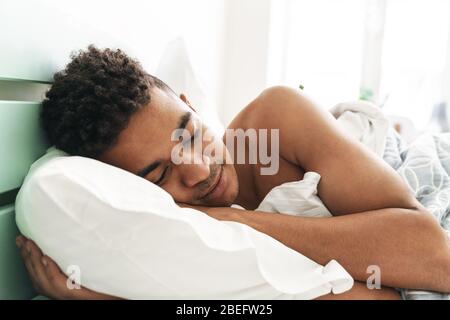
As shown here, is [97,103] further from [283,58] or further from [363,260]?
[283,58]

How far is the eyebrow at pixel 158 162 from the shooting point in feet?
2.66

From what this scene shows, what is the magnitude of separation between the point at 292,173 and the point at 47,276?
2.04 feet

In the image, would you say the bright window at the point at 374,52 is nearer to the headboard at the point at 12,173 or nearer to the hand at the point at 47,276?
the headboard at the point at 12,173

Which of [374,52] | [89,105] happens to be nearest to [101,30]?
[89,105]

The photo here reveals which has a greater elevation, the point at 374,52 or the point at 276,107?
the point at 374,52

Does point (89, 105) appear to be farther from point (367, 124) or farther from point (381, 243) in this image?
point (367, 124)

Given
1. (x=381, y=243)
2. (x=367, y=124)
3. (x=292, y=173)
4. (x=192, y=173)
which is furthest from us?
(x=367, y=124)

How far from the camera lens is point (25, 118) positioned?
750 mm

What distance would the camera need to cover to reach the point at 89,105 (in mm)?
791

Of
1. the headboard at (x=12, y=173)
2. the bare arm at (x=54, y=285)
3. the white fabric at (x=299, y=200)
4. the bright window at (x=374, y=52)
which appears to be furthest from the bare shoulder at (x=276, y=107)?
the bright window at (x=374, y=52)

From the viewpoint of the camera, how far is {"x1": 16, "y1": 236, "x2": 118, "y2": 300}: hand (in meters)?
0.62
